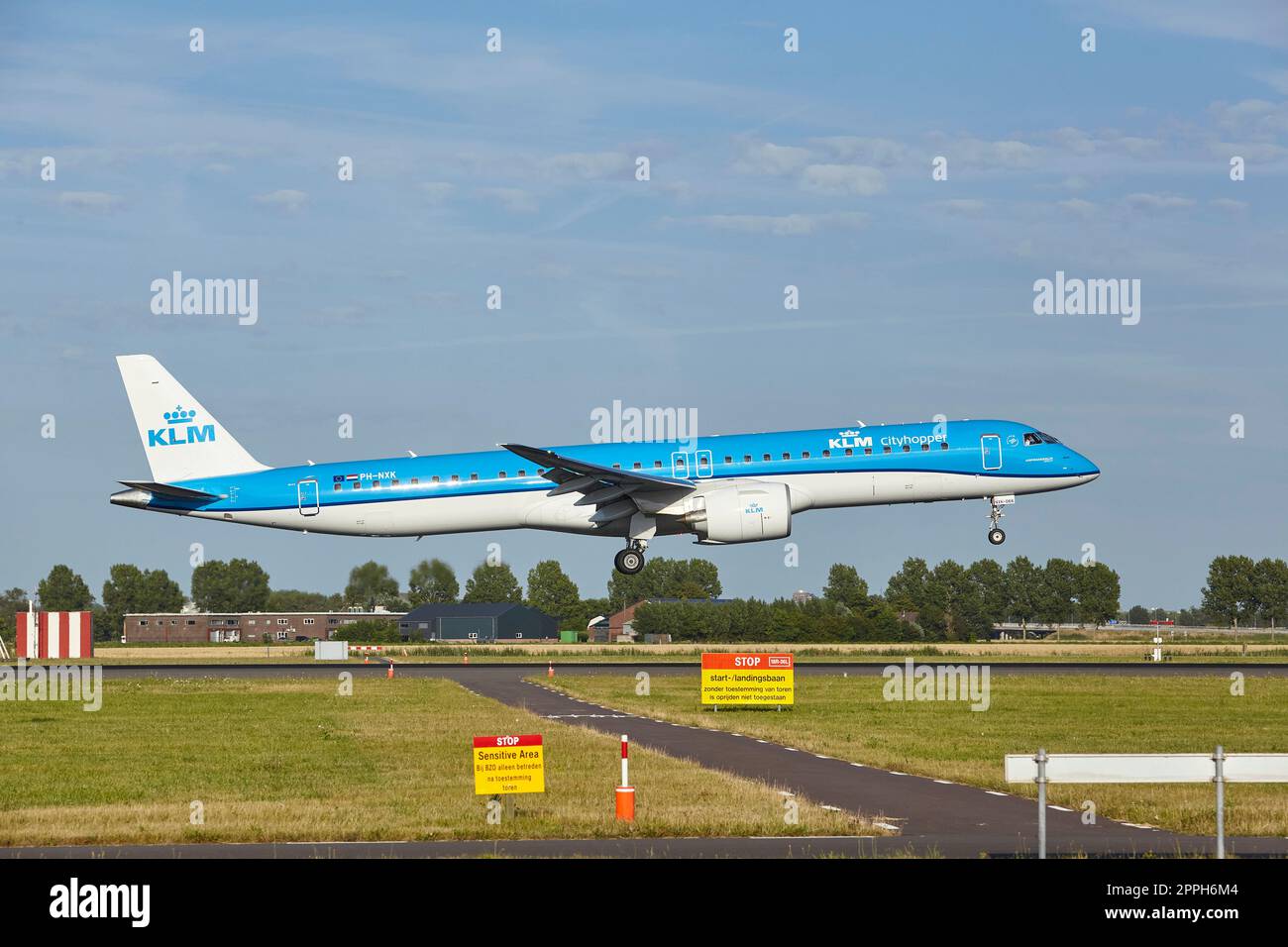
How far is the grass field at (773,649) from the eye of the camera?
66.2 metres

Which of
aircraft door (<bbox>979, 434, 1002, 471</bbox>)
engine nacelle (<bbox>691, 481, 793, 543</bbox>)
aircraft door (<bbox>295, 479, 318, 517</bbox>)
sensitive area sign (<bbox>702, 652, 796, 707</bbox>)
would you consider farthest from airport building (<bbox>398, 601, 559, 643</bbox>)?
sensitive area sign (<bbox>702, 652, 796, 707</bbox>)

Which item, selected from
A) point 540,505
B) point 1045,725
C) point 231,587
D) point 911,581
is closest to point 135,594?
point 231,587

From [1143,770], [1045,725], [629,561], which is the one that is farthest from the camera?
[629,561]

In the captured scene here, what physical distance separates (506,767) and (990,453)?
3446cm

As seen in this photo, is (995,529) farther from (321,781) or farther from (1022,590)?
(1022,590)

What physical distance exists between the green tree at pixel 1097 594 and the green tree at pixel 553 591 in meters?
43.3

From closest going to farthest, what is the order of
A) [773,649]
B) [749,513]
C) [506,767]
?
[506,767] → [749,513] → [773,649]

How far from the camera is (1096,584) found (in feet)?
444

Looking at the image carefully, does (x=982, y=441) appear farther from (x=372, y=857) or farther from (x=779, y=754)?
(x=372, y=857)

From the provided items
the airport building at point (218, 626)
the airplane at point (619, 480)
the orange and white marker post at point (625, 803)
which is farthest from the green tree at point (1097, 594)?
the orange and white marker post at point (625, 803)

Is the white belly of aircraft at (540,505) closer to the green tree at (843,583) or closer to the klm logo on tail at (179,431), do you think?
the klm logo on tail at (179,431)

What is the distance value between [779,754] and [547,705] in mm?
12138

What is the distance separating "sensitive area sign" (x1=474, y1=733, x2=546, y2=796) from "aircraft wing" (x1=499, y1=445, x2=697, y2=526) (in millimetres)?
28499

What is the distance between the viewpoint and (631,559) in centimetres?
5278
